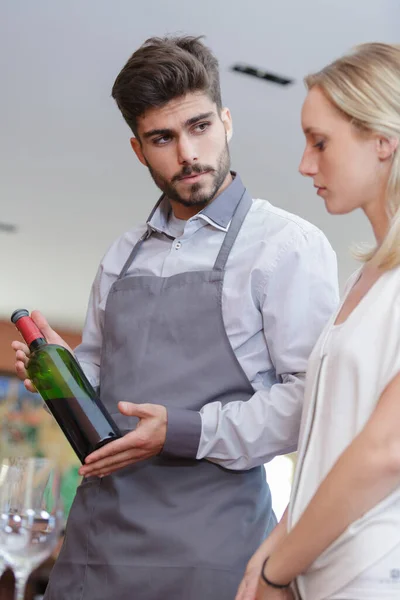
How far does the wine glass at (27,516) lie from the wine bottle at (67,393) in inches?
6.1

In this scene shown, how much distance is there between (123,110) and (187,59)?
0.15 meters

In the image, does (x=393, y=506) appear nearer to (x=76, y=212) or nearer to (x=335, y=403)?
(x=335, y=403)

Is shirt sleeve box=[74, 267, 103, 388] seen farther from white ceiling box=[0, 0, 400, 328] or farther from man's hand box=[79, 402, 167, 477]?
white ceiling box=[0, 0, 400, 328]

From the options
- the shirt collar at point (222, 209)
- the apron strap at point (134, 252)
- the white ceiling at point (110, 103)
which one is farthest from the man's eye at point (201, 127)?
the white ceiling at point (110, 103)

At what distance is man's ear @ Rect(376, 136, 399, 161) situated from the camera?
1021 millimetres

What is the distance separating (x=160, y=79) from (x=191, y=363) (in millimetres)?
505

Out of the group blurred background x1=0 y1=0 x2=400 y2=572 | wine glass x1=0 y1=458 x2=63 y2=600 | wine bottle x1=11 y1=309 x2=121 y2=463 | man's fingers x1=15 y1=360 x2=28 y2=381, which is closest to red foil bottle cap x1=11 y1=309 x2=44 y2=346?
wine bottle x1=11 y1=309 x2=121 y2=463

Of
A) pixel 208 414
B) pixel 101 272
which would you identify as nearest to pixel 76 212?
pixel 101 272

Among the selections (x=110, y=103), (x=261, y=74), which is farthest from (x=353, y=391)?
(x=110, y=103)

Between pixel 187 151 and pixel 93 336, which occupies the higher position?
pixel 187 151

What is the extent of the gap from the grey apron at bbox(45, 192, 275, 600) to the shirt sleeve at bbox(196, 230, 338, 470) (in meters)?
0.06

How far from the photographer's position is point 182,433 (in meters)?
1.31

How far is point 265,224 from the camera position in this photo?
59.2 inches

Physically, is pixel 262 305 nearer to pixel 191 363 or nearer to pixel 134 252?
pixel 191 363
